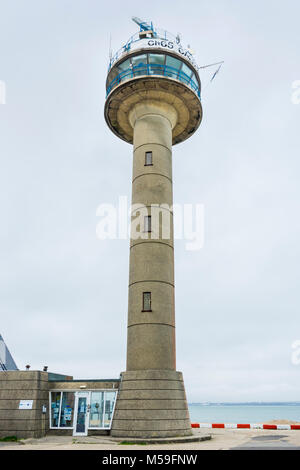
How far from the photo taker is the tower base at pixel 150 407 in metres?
17.8

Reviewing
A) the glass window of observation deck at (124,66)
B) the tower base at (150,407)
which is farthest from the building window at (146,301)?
the glass window of observation deck at (124,66)

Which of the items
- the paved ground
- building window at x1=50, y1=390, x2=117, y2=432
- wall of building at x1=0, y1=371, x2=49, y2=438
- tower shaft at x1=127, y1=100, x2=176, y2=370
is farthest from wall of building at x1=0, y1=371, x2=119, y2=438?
tower shaft at x1=127, y1=100, x2=176, y2=370

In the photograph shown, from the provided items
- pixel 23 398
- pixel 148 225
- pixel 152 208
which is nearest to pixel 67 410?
pixel 23 398

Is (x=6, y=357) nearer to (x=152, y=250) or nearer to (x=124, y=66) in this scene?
(x=152, y=250)

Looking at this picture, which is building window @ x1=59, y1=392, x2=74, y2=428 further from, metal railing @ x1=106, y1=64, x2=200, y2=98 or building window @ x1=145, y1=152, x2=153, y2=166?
metal railing @ x1=106, y1=64, x2=200, y2=98

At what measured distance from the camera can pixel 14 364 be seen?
2694 inches

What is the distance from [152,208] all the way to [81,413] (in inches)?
448

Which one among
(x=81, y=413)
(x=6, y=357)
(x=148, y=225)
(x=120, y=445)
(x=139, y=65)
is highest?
(x=139, y=65)

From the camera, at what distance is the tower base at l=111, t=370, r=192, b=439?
17.8m

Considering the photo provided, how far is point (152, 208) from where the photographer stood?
876 inches

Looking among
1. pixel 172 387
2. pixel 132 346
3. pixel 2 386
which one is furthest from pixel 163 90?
pixel 2 386
